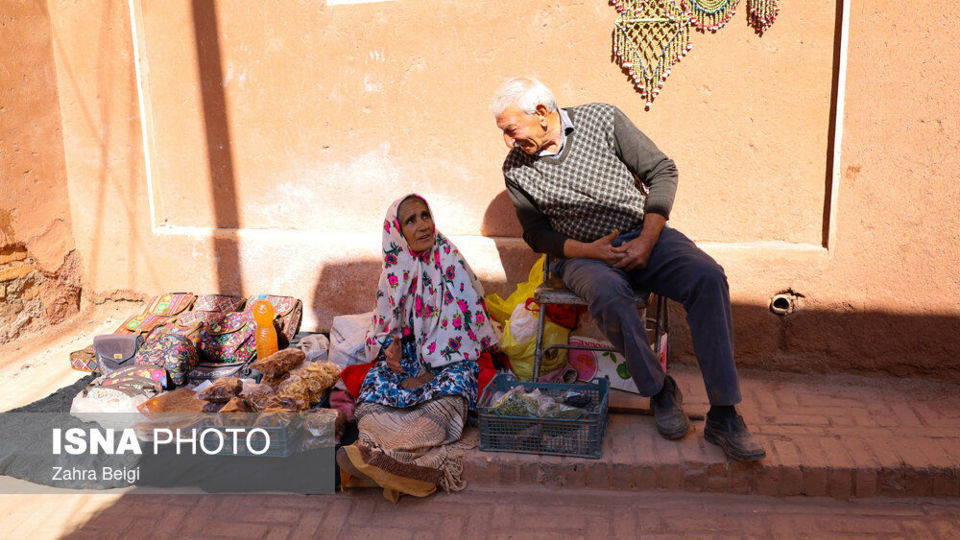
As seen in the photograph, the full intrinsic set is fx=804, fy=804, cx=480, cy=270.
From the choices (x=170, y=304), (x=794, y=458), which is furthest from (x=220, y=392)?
(x=794, y=458)

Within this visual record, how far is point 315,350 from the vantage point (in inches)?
189

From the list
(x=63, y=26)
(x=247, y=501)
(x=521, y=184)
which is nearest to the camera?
(x=247, y=501)

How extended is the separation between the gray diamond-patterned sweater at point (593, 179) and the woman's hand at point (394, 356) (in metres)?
0.89

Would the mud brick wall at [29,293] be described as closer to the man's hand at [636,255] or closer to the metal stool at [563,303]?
the metal stool at [563,303]

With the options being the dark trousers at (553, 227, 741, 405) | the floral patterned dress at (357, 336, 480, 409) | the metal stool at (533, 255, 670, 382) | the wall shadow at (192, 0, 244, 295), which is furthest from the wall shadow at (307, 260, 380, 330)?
the dark trousers at (553, 227, 741, 405)

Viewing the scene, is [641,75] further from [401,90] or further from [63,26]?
[63,26]

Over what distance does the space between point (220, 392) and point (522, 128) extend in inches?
79.6

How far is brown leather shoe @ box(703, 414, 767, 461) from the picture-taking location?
335 centimetres

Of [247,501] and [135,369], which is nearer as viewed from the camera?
[247,501]

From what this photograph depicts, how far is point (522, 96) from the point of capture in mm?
3855

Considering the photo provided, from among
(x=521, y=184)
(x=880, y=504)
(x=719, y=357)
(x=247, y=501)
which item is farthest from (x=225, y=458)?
(x=880, y=504)

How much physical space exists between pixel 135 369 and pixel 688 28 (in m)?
3.53

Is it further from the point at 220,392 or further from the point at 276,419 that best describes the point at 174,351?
the point at 276,419

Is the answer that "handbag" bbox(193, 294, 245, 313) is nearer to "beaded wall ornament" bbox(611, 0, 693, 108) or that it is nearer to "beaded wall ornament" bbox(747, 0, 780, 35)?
"beaded wall ornament" bbox(611, 0, 693, 108)
